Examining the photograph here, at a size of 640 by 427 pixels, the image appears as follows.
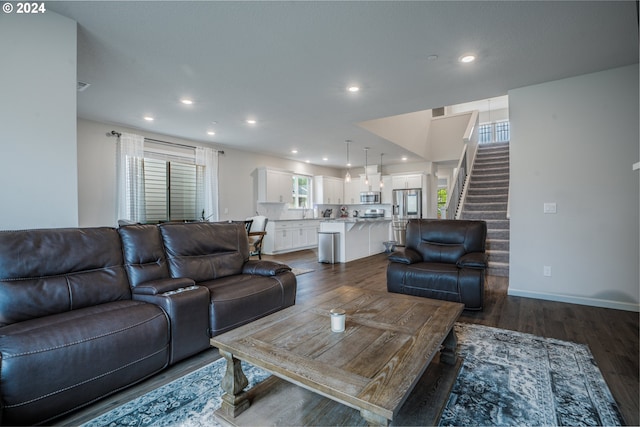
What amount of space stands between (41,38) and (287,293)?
9.50 feet

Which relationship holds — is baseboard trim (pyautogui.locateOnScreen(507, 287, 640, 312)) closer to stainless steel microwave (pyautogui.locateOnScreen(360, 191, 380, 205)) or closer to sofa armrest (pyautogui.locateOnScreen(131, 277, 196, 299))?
sofa armrest (pyautogui.locateOnScreen(131, 277, 196, 299))

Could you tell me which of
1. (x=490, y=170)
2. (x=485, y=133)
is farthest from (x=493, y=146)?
(x=485, y=133)

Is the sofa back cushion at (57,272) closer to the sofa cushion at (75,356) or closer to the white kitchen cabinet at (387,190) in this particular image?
the sofa cushion at (75,356)

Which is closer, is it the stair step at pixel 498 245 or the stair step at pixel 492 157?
the stair step at pixel 498 245

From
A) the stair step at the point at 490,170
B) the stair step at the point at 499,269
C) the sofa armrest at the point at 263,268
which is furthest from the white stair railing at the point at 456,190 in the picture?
the sofa armrest at the point at 263,268

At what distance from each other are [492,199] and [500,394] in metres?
5.54

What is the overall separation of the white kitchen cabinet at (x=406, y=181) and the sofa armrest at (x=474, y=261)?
18.7 ft

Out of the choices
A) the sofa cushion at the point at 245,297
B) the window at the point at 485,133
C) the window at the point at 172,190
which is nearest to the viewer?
the sofa cushion at the point at 245,297

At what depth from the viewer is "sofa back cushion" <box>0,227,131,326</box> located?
182 centimetres

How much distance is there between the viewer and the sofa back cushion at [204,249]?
2.76 meters

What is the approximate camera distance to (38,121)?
2258mm

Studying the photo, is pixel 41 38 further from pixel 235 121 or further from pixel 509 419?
pixel 509 419

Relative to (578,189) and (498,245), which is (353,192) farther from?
(578,189)

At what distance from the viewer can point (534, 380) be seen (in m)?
1.92
